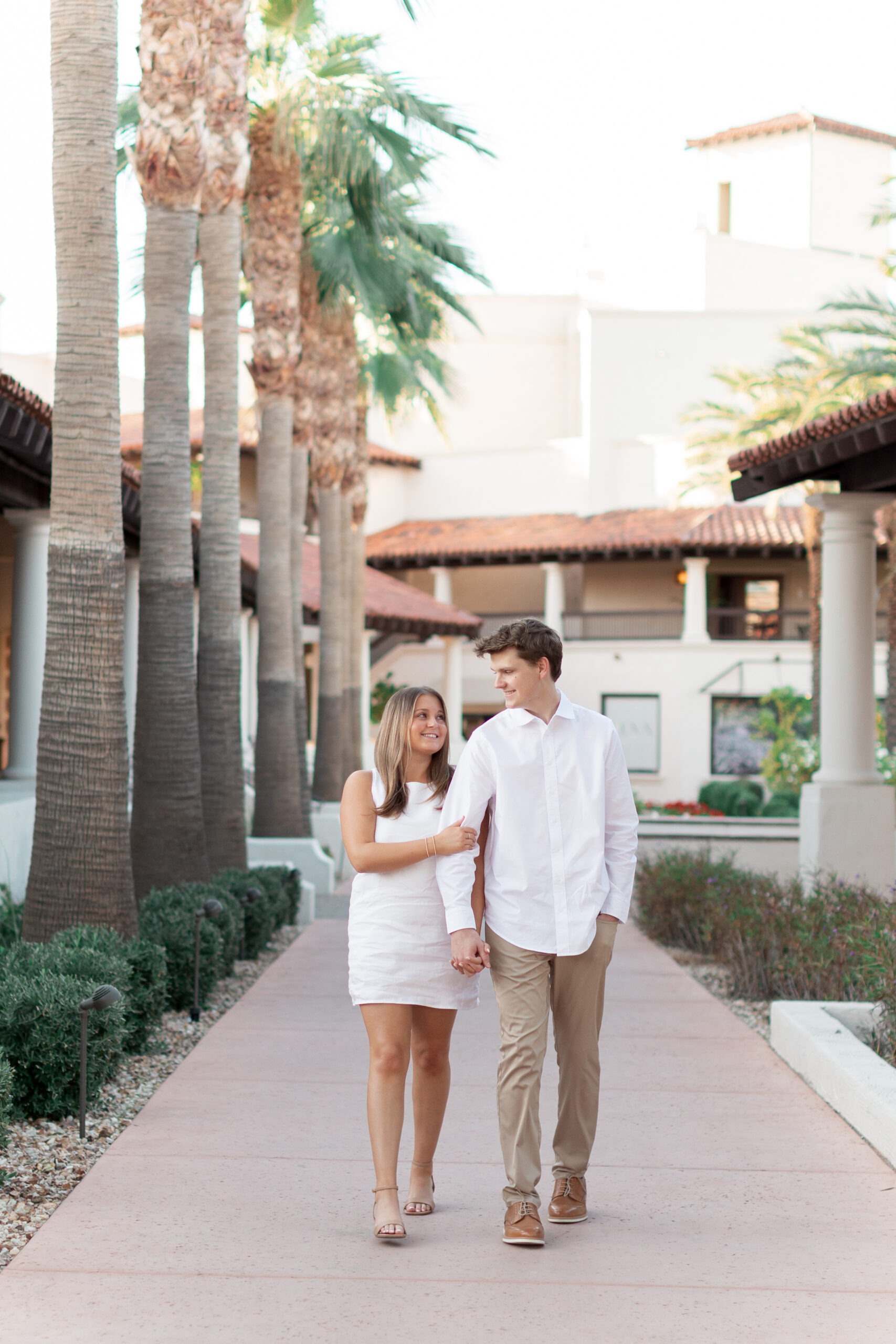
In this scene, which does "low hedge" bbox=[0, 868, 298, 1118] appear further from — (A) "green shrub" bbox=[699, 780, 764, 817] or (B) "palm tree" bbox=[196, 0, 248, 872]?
(A) "green shrub" bbox=[699, 780, 764, 817]

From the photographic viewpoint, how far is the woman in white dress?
439 cm

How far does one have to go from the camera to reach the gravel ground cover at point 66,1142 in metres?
4.77

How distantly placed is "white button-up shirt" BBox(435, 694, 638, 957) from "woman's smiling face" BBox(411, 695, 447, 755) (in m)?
0.12

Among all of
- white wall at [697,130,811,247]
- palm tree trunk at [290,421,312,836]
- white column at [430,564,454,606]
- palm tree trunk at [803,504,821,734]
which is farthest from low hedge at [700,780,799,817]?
white wall at [697,130,811,247]

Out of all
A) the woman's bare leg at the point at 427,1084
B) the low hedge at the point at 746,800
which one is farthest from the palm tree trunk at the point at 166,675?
the low hedge at the point at 746,800

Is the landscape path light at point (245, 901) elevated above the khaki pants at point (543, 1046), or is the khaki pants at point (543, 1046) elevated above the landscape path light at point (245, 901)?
the khaki pants at point (543, 1046)

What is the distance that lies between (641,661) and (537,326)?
1400 cm

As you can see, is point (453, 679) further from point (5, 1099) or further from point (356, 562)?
point (5, 1099)

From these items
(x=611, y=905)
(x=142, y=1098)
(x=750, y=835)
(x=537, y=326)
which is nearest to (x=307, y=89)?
(x=750, y=835)

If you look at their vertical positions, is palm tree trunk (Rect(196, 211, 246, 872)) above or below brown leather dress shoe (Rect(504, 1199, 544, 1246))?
above

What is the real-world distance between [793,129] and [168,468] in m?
42.6

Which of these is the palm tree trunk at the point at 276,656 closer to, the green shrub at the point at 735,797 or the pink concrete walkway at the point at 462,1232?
the pink concrete walkway at the point at 462,1232

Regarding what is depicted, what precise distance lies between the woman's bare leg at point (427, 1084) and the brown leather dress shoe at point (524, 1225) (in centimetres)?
38

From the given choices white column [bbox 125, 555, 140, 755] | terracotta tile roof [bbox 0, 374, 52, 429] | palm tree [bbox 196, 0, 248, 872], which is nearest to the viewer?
terracotta tile roof [bbox 0, 374, 52, 429]
